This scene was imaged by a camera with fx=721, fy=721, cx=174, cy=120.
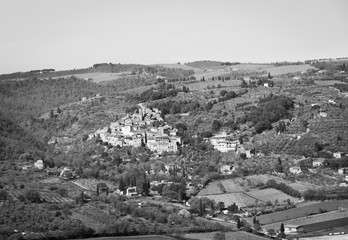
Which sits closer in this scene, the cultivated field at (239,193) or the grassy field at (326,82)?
the cultivated field at (239,193)

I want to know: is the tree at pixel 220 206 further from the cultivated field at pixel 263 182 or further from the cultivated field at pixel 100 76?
the cultivated field at pixel 100 76

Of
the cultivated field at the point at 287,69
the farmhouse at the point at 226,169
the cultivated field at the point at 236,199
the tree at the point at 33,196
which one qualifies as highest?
the cultivated field at the point at 287,69

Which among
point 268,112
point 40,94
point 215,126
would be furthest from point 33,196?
point 40,94

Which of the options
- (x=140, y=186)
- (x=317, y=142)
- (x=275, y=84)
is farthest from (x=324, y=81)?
(x=140, y=186)

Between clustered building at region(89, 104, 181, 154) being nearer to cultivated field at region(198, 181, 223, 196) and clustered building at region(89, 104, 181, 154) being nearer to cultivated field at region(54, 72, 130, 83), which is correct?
cultivated field at region(198, 181, 223, 196)

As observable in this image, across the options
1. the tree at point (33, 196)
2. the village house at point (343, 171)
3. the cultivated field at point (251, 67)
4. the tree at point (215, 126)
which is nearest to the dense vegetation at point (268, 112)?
the tree at point (215, 126)

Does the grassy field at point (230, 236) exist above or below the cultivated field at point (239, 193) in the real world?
above

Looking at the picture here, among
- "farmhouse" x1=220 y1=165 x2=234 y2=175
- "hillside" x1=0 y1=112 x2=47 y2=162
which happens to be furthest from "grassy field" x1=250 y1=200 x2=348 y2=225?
"hillside" x1=0 y1=112 x2=47 y2=162
